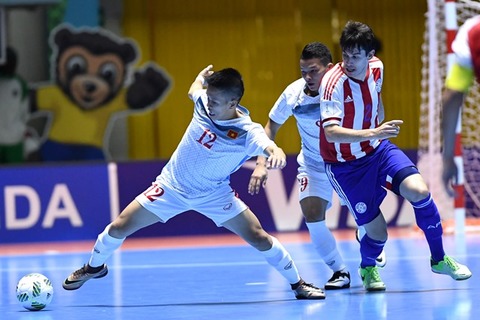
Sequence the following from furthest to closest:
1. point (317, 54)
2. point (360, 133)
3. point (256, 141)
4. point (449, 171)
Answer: point (317, 54) < point (256, 141) < point (360, 133) < point (449, 171)

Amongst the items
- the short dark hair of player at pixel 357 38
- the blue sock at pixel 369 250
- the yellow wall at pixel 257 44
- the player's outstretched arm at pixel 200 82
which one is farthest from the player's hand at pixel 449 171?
the yellow wall at pixel 257 44

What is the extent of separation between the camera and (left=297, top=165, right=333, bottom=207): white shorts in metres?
7.71

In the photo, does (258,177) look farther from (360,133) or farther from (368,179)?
(368,179)

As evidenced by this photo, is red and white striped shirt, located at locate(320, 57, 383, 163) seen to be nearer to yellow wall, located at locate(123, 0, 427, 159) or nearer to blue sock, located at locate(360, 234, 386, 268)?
blue sock, located at locate(360, 234, 386, 268)

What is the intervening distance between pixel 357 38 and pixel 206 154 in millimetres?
1306

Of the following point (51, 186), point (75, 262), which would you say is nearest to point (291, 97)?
point (75, 262)

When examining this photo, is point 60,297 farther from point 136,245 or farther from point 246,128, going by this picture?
point 136,245

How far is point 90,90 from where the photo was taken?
65.7 ft

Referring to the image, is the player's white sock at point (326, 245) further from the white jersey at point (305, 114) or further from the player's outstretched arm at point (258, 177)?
the player's outstretched arm at point (258, 177)

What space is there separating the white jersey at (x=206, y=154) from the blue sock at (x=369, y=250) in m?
1.10

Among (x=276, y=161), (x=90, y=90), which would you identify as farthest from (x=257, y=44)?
(x=276, y=161)

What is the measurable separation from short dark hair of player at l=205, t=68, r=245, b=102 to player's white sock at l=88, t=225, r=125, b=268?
50.6 inches

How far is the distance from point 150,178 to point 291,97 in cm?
557

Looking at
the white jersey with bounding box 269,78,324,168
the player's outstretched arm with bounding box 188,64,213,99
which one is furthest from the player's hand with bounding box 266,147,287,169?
the white jersey with bounding box 269,78,324,168
